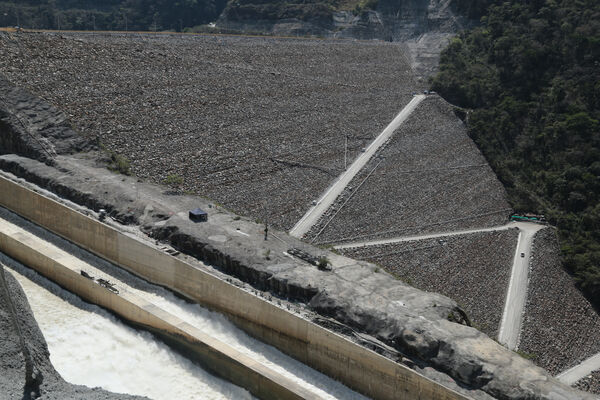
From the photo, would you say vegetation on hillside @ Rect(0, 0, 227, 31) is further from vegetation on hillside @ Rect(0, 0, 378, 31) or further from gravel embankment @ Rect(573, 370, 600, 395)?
gravel embankment @ Rect(573, 370, 600, 395)

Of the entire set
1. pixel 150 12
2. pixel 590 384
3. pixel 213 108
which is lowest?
pixel 590 384

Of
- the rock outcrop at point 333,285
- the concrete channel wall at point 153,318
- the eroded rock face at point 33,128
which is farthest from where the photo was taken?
the eroded rock face at point 33,128

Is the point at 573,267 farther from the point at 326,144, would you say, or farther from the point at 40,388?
the point at 40,388

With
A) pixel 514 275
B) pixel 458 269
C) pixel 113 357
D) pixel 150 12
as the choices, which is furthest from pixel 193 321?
pixel 150 12

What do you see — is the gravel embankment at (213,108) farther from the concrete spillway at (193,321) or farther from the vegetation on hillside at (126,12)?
the vegetation on hillside at (126,12)

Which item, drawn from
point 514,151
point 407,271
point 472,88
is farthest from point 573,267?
point 472,88

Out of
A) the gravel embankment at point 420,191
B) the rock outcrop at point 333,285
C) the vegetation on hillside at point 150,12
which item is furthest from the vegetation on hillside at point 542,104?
the vegetation on hillside at point 150,12

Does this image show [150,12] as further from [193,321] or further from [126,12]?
[193,321]
